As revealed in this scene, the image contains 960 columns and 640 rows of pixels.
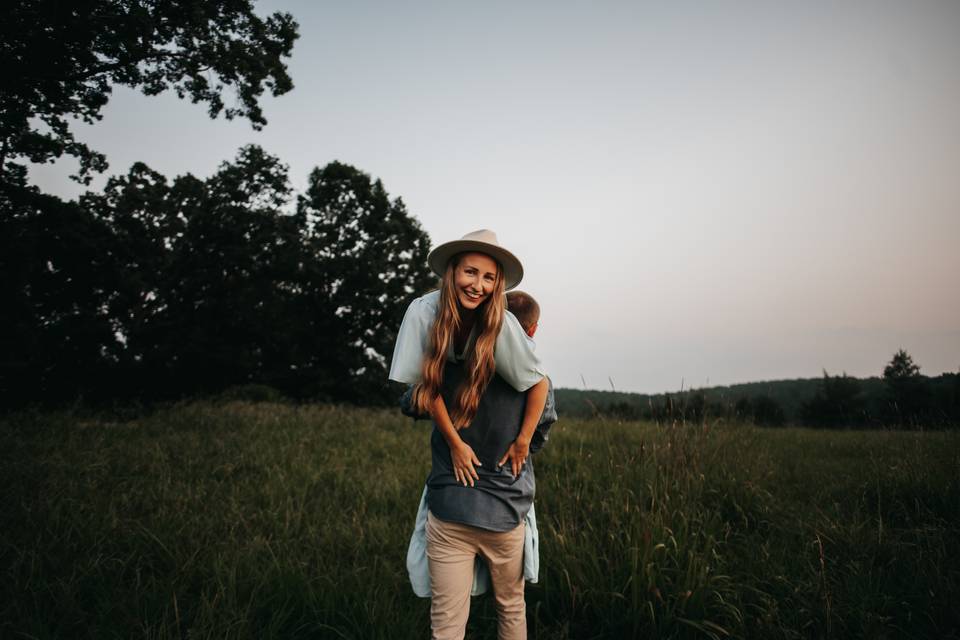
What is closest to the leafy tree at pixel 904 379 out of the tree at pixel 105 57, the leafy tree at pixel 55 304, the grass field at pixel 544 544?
the grass field at pixel 544 544

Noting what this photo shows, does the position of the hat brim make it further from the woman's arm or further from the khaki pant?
the khaki pant

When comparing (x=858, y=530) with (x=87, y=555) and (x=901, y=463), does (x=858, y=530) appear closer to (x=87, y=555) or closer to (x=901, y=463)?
(x=901, y=463)

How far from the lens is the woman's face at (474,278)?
71.2 inches

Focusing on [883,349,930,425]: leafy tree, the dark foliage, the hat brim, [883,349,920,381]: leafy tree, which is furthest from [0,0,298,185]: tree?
[883,349,920,381]: leafy tree

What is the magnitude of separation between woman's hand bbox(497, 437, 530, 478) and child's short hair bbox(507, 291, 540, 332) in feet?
1.75

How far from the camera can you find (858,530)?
322 centimetres

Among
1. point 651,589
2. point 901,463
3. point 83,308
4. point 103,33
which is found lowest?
point 651,589

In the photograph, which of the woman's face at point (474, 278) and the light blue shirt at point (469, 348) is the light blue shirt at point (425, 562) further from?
the woman's face at point (474, 278)

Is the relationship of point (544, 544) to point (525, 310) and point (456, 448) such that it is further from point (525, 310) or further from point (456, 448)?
point (525, 310)

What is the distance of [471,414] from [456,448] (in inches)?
5.8

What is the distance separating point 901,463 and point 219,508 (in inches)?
257

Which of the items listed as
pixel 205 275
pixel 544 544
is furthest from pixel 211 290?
pixel 544 544

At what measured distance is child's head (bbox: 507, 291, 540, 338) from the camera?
2127 mm

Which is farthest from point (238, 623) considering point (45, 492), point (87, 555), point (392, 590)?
point (45, 492)
